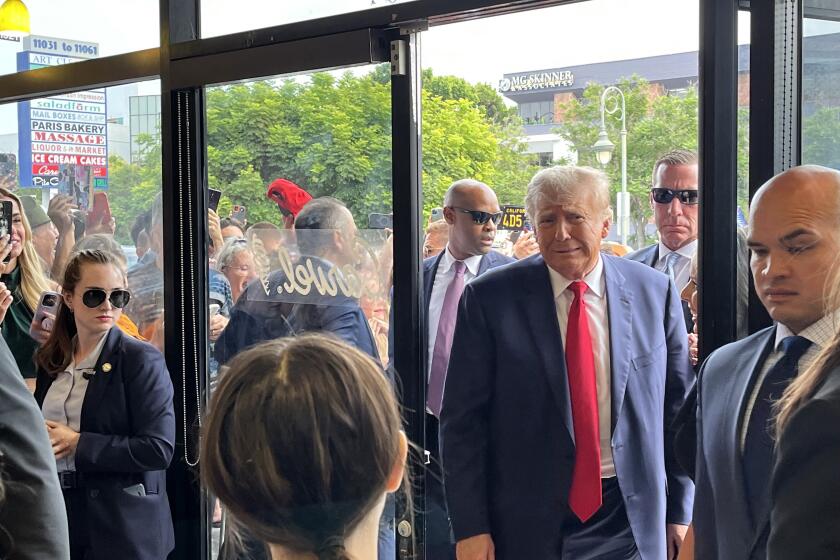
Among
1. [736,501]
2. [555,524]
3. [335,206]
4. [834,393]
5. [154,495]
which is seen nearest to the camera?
[834,393]

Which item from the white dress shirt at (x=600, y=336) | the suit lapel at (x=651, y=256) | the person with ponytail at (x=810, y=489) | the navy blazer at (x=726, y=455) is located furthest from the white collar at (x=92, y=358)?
the person with ponytail at (x=810, y=489)

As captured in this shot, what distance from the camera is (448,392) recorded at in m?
3.19

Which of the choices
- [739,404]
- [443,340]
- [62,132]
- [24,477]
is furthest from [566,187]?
[62,132]

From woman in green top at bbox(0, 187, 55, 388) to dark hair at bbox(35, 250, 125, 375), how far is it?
1.68ft

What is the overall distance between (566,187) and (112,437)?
193 centimetres

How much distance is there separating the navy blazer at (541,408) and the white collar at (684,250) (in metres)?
0.06

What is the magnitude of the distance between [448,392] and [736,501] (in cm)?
99

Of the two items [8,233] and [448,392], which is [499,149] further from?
[8,233]

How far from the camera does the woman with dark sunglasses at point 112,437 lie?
3900 mm

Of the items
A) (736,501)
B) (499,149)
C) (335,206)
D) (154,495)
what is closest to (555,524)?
(736,501)

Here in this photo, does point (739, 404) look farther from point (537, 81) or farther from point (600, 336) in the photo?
point (537, 81)

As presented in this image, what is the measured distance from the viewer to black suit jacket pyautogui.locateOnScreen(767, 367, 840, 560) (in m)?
1.71

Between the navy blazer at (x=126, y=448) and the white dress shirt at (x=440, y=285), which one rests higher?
the white dress shirt at (x=440, y=285)

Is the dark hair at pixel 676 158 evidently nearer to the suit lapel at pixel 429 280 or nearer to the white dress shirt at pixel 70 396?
the suit lapel at pixel 429 280
